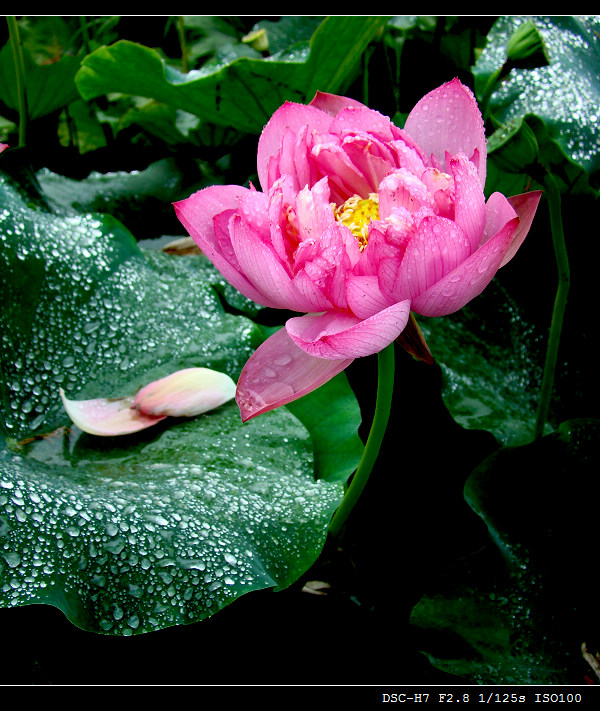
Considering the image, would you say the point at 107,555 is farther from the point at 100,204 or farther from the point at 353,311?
the point at 100,204

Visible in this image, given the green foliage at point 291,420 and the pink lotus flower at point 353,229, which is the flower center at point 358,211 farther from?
the green foliage at point 291,420

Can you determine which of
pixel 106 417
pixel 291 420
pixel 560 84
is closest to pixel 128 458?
pixel 106 417

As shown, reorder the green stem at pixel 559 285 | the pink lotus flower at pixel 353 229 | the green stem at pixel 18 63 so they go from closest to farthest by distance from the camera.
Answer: the pink lotus flower at pixel 353 229
the green stem at pixel 559 285
the green stem at pixel 18 63

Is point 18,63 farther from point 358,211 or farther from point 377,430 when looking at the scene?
point 377,430

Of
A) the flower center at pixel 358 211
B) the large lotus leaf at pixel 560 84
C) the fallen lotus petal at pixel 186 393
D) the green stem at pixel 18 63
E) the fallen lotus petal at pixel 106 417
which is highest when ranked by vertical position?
the large lotus leaf at pixel 560 84

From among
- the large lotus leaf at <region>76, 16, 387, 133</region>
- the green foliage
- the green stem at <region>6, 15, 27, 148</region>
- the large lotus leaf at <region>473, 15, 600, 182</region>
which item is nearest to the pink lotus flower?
the green foliage

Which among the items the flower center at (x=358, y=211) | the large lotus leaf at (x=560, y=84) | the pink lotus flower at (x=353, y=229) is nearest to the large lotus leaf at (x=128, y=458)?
the pink lotus flower at (x=353, y=229)
